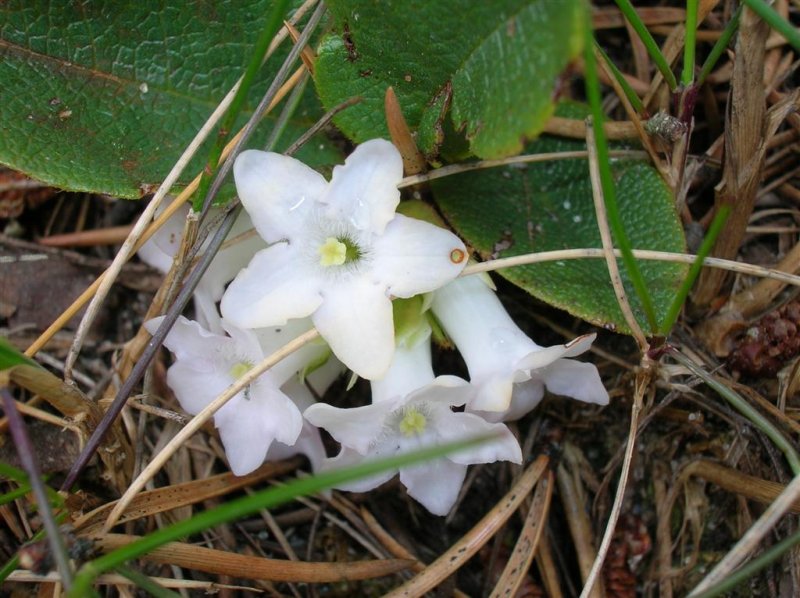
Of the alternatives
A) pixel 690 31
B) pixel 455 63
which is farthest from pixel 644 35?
pixel 455 63

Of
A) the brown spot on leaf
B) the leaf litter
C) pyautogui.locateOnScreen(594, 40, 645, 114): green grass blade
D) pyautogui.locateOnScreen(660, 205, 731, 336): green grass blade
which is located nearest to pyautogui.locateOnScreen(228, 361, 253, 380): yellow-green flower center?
the leaf litter

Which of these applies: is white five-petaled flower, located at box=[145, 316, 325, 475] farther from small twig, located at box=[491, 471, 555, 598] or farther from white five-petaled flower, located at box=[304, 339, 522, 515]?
small twig, located at box=[491, 471, 555, 598]

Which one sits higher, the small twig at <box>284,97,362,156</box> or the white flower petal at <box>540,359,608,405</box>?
the small twig at <box>284,97,362,156</box>

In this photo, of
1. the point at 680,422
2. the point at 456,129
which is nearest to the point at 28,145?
the point at 456,129

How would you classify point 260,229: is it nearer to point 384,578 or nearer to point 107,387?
point 107,387

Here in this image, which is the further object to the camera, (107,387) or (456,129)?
(107,387)

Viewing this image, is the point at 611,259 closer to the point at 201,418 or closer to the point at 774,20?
the point at 774,20
